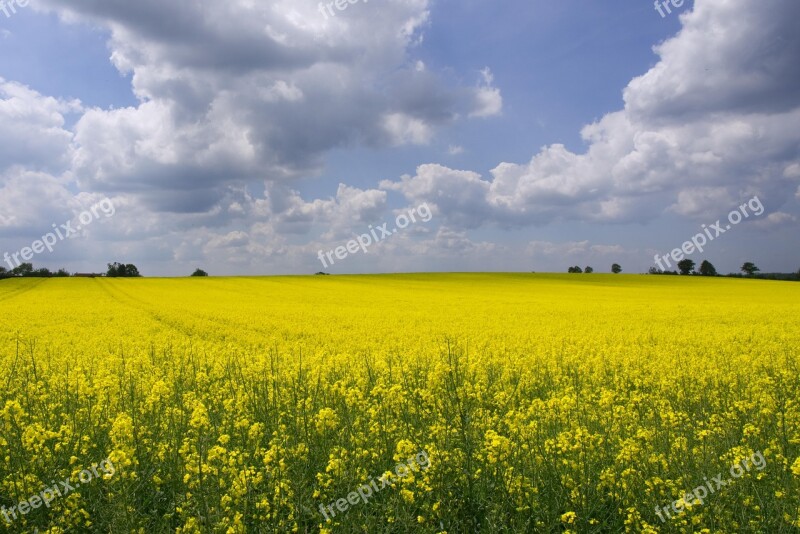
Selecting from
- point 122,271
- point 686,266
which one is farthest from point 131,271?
point 686,266

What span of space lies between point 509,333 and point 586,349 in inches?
137

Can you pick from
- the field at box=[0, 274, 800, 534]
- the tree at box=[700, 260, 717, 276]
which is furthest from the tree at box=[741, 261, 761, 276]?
the field at box=[0, 274, 800, 534]

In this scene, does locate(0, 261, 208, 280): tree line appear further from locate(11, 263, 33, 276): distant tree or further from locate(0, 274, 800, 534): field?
locate(0, 274, 800, 534): field

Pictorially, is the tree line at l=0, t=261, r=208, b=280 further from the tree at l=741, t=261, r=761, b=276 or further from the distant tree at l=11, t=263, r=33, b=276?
the tree at l=741, t=261, r=761, b=276

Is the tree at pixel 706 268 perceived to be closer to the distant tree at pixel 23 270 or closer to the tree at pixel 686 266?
the tree at pixel 686 266

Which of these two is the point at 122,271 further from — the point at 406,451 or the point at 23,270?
the point at 406,451

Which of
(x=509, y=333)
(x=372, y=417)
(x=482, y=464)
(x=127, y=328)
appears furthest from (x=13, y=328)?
(x=482, y=464)

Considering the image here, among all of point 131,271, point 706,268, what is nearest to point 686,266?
point 706,268

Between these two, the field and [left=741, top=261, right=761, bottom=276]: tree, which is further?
[left=741, top=261, right=761, bottom=276]: tree

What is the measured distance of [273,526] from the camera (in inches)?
162

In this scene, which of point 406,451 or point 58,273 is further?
point 58,273

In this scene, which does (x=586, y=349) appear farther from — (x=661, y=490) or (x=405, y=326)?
(x=661, y=490)

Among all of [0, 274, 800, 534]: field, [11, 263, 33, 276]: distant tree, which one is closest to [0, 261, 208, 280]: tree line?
[11, 263, 33, 276]: distant tree

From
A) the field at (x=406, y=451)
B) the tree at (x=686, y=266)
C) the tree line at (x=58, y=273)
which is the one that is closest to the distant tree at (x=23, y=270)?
the tree line at (x=58, y=273)
